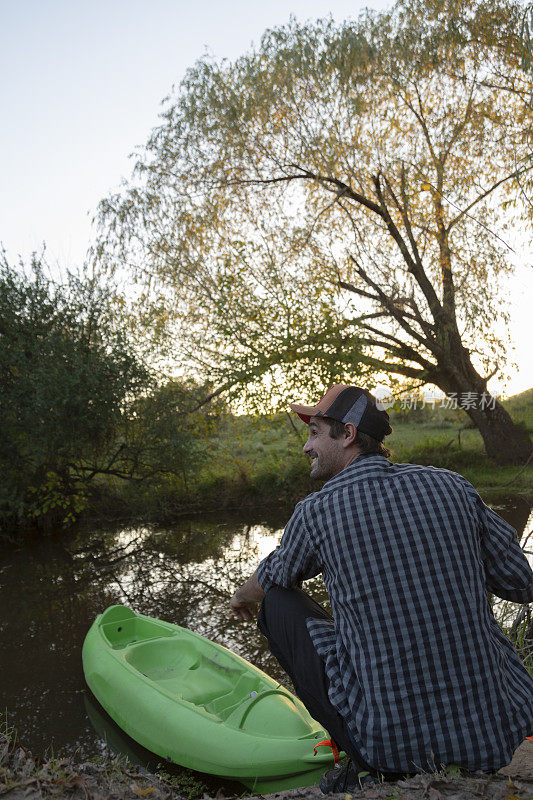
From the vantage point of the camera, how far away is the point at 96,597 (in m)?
7.77

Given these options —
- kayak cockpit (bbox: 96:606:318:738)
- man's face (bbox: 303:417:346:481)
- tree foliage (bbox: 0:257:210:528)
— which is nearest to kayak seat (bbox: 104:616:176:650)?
kayak cockpit (bbox: 96:606:318:738)

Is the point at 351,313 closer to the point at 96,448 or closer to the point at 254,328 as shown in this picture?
the point at 254,328

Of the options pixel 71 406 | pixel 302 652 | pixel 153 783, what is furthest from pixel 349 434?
pixel 71 406

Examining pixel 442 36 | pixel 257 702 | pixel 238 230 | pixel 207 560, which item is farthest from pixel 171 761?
pixel 442 36

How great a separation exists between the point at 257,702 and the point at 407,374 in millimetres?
10207

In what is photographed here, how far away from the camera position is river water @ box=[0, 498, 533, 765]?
4.68 metres

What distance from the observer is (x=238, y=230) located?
1237 cm

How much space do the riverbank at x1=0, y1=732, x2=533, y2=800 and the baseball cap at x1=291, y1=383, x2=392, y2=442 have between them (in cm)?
109

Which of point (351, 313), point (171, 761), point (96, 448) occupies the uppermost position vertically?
point (351, 313)

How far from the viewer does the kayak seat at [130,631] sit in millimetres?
5238

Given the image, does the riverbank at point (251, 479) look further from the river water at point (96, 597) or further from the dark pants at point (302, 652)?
the dark pants at point (302, 652)

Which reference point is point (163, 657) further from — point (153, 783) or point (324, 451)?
point (324, 451)

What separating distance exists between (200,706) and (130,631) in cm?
176

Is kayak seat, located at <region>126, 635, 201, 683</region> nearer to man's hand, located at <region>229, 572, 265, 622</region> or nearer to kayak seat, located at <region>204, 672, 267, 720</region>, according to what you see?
kayak seat, located at <region>204, 672, 267, 720</region>
